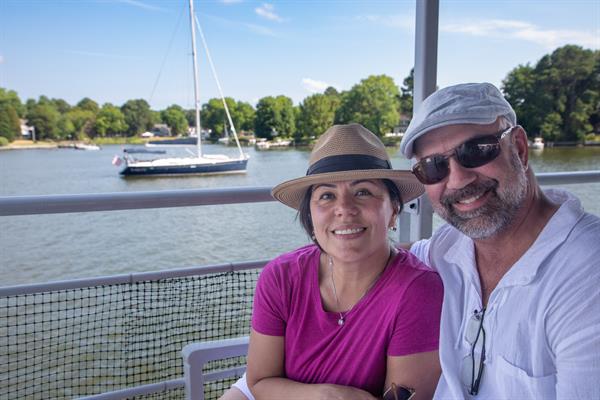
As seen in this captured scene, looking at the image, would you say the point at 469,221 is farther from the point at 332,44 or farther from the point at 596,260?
the point at 332,44

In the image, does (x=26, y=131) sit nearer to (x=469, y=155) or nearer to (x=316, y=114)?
(x=316, y=114)

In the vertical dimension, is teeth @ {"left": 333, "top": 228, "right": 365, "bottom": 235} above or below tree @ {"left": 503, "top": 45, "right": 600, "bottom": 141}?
below

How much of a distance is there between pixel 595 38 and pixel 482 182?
2173 cm

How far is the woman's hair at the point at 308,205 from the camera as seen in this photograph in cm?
134

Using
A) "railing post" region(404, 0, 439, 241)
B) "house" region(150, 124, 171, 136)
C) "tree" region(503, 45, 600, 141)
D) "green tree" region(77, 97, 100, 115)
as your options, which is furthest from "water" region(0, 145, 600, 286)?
"green tree" region(77, 97, 100, 115)

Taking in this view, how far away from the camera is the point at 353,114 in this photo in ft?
23.4

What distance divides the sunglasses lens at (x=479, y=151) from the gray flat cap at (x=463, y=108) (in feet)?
0.13

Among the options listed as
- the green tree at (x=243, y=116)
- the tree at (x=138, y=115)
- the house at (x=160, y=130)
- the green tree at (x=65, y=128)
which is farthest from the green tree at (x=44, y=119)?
the green tree at (x=243, y=116)

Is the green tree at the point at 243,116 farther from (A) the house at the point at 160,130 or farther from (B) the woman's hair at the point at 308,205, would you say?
(B) the woman's hair at the point at 308,205

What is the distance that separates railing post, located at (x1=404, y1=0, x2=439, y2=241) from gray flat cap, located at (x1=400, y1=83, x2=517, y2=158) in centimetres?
88

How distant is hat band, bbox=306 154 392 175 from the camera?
127cm

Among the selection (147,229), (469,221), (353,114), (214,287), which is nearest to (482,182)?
(469,221)

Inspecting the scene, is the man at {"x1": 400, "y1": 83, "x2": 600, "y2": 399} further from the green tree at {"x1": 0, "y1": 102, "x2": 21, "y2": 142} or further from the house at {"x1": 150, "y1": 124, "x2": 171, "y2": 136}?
the house at {"x1": 150, "y1": 124, "x2": 171, "y2": 136}

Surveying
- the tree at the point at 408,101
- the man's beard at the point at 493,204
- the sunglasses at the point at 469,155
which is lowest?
the man's beard at the point at 493,204
